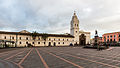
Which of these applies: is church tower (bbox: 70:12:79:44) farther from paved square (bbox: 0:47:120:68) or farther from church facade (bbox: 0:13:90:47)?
paved square (bbox: 0:47:120:68)

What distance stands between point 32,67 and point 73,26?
62.7 meters

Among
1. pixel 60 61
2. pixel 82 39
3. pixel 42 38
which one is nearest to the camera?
pixel 60 61

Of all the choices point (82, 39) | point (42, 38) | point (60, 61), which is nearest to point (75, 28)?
point (82, 39)

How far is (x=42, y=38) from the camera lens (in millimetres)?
58594

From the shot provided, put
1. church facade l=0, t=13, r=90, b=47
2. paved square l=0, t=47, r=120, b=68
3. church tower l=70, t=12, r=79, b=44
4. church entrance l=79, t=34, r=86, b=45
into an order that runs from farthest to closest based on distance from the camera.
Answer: church entrance l=79, t=34, r=86, b=45
church tower l=70, t=12, r=79, b=44
church facade l=0, t=13, r=90, b=47
paved square l=0, t=47, r=120, b=68

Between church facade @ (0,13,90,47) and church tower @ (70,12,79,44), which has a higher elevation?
church tower @ (70,12,79,44)

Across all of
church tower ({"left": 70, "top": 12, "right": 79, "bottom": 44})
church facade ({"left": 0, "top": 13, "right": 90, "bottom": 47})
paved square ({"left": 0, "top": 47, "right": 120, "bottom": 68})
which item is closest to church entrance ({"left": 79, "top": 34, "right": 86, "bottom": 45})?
church facade ({"left": 0, "top": 13, "right": 90, "bottom": 47})

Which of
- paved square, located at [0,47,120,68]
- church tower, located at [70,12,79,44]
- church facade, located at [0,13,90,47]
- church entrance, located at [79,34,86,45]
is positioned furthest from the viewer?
church entrance, located at [79,34,86,45]

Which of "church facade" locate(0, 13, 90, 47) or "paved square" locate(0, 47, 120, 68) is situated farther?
"church facade" locate(0, 13, 90, 47)

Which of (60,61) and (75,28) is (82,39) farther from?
(60,61)

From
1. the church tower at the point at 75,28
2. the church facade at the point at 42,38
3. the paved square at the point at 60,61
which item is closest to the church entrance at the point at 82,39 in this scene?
the church facade at the point at 42,38

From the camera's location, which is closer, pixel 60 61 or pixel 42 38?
pixel 60 61

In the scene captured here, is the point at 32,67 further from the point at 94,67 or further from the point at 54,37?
the point at 54,37

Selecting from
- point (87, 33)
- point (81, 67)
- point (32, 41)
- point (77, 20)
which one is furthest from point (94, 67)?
point (87, 33)
